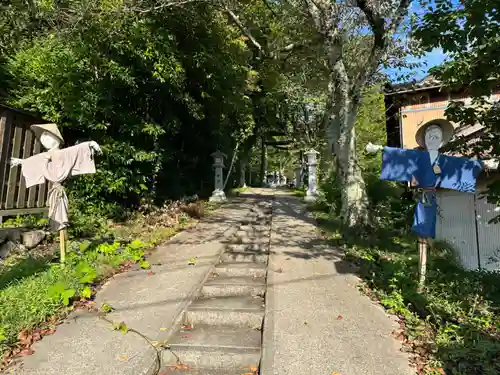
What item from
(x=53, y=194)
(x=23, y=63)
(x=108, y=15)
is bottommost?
(x=53, y=194)

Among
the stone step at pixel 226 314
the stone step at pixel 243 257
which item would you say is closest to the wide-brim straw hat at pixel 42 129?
Answer: the stone step at pixel 226 314

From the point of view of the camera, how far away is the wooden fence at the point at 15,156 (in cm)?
683

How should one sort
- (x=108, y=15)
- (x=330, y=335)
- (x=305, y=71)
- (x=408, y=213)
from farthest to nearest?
(x=305, y=71), (x=408, y=213), (x=108, y=15), (x=330, y=335)

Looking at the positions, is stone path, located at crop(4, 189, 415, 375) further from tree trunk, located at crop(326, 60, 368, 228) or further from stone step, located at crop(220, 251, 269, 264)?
tree trunk, located at crop(326, 60, 368, 228)

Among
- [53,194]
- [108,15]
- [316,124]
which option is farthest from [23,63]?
[316,124]

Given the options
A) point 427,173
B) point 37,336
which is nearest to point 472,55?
point 427,173

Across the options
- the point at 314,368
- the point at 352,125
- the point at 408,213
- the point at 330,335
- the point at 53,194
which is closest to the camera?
the point at 314,368

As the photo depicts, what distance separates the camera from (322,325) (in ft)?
14.3

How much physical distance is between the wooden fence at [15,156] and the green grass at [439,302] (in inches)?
250

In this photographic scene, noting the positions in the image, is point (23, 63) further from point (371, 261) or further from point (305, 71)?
point (305, 71)

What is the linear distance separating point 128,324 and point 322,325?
2289 mm

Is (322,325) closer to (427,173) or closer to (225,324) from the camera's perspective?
(225,324)

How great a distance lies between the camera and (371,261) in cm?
668

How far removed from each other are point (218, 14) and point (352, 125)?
18.9 feet
